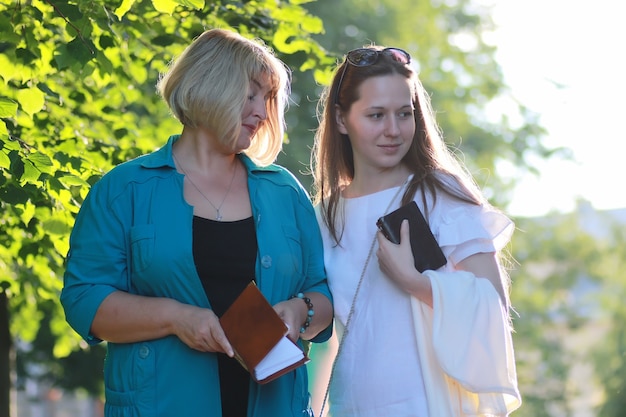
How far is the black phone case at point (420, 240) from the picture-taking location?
12.7 feet

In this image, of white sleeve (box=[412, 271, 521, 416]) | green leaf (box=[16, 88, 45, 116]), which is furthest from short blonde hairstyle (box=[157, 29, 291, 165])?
green leaf (box=[16, 88, 45, 116])

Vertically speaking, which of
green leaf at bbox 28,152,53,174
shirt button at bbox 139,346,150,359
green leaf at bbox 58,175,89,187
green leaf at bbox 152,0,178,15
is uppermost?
green leaf at bbox 152,0,178,15

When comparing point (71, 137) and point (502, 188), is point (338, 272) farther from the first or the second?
point (502, 188)

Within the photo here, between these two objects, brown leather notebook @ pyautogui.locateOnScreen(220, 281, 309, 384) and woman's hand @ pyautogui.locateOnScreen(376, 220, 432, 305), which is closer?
brown leather notebook @ pyautogui.locateOnScreen(220, 281, 309, 384)

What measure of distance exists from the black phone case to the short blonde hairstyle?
0.62 m

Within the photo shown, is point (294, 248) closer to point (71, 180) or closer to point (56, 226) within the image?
point (71, 180)

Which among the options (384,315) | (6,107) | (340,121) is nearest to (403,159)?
(340,121)

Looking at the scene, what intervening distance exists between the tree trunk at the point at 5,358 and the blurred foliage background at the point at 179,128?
0.01 m

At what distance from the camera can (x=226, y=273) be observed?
3.64 m

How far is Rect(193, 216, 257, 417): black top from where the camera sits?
3.61 m

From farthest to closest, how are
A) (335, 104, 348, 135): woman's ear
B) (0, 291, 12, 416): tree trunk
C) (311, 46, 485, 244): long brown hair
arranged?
(0, 291, 12, 416): tree trunk
(335, 104, 348, 135): woman's ear
(311, 46, 485, 244): long brown hair

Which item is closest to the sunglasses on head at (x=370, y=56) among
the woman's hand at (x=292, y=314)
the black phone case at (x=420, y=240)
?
the black phone case at (x=420, y=240)

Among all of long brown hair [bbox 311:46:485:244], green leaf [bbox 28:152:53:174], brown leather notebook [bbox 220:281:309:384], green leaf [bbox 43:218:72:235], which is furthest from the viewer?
green leaf [bbox 43:218:72:235]

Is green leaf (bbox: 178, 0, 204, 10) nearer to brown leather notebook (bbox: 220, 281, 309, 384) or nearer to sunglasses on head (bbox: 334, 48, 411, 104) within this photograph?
sunglasses on head (bbox: 334, 48, 411, 104)
